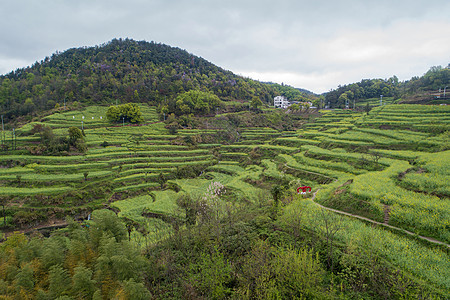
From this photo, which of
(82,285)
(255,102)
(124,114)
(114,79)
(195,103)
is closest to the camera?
(82,285)

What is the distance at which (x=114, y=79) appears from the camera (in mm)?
82188

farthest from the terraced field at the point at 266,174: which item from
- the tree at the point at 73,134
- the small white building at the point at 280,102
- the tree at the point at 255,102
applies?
the small white building at the point at 280,102

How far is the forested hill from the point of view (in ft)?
240

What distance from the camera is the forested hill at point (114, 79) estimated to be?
7312cm

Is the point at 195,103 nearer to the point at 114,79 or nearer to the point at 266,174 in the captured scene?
the point at 114,79

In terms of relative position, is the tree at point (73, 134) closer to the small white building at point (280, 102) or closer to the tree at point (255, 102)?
the tree at point (255, 102)

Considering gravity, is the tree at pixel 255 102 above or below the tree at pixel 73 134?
above

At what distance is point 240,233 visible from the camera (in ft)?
57.1

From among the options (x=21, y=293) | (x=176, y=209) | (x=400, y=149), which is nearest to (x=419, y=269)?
(x=21, y=293)

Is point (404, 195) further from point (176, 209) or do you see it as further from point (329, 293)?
point (176, 209)

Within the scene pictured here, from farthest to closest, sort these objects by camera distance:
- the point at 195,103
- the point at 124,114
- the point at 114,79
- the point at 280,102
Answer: the point at 280,102, the point at 114,79, the point at 195,103, the point at 124,114

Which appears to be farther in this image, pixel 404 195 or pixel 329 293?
pixel 404 195

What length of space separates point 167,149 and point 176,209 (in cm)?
2194

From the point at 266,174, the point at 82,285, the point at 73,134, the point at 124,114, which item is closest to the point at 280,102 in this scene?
the point at 124,114
